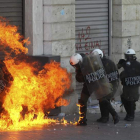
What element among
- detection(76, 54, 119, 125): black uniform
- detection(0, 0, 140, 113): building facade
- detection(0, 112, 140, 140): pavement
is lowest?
A: detection(0, 112, 140, 140): pavement

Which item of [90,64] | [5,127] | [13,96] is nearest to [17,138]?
[5,127]

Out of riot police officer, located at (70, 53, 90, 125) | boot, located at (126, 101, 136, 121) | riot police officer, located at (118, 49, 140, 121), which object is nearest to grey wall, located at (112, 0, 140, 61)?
riot police officer, located at (118, 49, 140, 121)

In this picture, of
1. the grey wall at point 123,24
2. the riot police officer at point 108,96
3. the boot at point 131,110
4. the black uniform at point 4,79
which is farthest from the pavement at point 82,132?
the grey wall at point 123,24

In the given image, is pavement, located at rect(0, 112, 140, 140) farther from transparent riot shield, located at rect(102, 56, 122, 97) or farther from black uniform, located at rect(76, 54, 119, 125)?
transparent riot shield, located at rect(102, 56, 122, 97)

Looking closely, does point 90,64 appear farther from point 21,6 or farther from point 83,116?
point 21,6

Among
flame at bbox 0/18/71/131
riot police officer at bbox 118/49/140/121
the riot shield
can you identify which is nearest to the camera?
flame at bbox 0/18/71/131

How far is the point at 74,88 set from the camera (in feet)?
39.9

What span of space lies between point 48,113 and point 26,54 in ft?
4.96

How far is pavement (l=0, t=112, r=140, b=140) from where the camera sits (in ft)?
28.2

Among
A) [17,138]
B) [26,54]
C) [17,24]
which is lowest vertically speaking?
[17,138]

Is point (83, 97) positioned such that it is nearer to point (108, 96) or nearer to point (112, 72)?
point (108, 96)

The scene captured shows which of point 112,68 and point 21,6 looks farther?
point 21,6

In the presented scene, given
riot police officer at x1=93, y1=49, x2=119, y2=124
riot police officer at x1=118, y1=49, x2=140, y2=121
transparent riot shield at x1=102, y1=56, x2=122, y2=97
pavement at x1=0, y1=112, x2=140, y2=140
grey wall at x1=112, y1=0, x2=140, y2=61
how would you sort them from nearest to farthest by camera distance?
pavement at x1=0, y1=112, x2=140, y2=140 < riot police officer at x1=93, y1=49, x2=119, y2=124 < transparent riot shield at x1=102, y1=56, x2=122, y2=97 < riot police officer at x1=118, y1=49, x2=140, y2=121 < grey wall at x1=112, y1=0, x2=140, y2=61

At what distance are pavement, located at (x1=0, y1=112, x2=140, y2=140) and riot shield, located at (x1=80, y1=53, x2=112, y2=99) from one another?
74 centimetres
